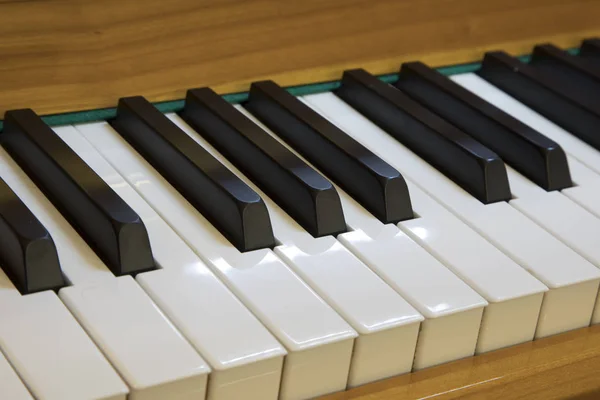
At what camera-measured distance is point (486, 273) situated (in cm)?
117

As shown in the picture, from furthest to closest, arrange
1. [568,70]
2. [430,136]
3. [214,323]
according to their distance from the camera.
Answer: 1. [568,70]
2. [430,136]
3. [214,323]

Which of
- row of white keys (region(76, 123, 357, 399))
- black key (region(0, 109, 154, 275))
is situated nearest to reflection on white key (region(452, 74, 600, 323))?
row of white keys (region(76, 123, 357, 399))

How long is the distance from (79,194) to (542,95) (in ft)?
2.85

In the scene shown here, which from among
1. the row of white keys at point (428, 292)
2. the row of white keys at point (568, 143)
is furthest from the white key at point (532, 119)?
the row of white keys at point (428, 292)

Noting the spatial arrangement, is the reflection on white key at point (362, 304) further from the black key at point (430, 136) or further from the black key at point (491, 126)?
the black key at point (491, 126)

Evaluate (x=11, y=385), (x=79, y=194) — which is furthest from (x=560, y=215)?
(x=11, y=385)

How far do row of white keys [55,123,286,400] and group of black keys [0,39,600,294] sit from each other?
1.5 inches

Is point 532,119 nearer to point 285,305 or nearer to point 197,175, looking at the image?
point 197,175

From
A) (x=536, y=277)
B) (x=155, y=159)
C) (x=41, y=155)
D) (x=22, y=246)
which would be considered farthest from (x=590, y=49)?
(x=22, y=246)

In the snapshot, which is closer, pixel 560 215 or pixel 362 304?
pixel 362 304

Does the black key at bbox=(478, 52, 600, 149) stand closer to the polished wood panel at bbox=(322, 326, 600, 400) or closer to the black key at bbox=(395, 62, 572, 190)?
the black key at bbox=(395, 62, 572, 190)

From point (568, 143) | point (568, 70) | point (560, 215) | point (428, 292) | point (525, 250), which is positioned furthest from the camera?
point (568, 70)

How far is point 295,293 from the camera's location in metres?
1.08

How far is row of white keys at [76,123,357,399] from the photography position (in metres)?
1.01
